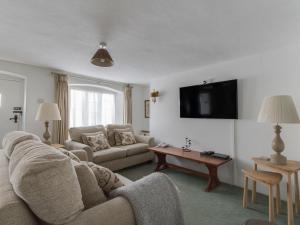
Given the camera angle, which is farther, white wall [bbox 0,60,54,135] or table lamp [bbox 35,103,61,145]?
white wall [bbox 0,60,54,135]

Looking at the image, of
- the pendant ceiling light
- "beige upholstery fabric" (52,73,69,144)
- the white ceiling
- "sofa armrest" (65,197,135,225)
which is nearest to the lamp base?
the white ceiling

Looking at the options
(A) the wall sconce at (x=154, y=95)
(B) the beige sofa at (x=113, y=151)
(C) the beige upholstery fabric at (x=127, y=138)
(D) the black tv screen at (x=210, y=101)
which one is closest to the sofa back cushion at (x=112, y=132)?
(B) the beige sofa at (x=113, y=151)

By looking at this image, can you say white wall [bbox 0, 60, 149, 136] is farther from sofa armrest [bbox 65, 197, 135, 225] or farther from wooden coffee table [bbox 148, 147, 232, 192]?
sofa armrest [bbox 65, 197, 135, 225]

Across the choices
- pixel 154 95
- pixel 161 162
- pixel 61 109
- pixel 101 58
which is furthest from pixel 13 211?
pixel 154 95

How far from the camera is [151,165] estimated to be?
401 centimetres

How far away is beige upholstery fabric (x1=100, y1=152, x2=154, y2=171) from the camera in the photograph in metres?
3.40

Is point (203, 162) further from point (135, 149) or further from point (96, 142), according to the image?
point (96, 142)

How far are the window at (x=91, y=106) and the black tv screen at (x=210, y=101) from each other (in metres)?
2.50

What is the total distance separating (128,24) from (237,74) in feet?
6.94

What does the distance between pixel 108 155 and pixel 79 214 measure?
→ 244 cm

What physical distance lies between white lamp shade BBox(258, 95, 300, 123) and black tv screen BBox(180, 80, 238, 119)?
908 millimetres

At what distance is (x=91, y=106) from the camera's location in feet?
15.7

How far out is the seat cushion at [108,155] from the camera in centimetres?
323

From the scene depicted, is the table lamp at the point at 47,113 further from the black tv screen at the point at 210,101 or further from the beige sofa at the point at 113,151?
the black tv screen at the point at 210,101
